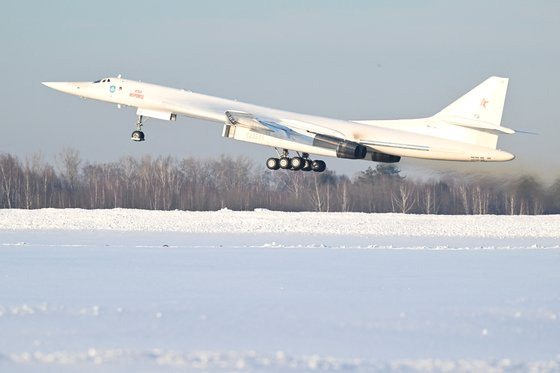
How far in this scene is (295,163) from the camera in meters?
27.3

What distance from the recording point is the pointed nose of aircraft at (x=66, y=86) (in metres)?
28.8

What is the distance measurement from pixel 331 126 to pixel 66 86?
7.50 meters

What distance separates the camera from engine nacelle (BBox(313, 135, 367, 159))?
25.7 m

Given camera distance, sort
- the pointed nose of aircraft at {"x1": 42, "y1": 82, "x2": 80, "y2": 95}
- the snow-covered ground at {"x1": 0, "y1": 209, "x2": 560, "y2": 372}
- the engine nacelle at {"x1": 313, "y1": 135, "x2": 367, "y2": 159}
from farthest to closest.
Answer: the pointed nose of aircraft at {"x1": 42, "y1": 82, "x2": 80, "y2": 95}, the engine nacelle at {"x1": 313, "y1": 135, "x2": 367, "y2": 159}, the snow-covered ground at {"x1": 0, "y1": 209, "x2": 560, "y2": 372}

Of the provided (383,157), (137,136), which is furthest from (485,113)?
(137,136)

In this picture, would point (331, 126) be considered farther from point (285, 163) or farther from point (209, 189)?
point (209, 189)

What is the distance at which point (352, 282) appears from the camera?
1258 cm

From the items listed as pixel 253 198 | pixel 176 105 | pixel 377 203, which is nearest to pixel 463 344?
pixel 176 105

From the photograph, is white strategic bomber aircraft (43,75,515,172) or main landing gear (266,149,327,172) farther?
main landing gear (266,149,327,172)

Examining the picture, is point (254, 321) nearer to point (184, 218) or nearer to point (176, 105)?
point (176, 105)

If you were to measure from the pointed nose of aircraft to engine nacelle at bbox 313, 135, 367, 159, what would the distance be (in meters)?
7.09

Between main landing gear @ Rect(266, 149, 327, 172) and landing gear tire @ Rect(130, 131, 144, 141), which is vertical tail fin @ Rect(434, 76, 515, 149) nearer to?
main landing gear @ Rect(266, 149, 327, 172)

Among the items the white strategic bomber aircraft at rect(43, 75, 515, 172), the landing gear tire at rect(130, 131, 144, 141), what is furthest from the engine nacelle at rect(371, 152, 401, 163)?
the landing gear tire at rect(130, 131, 144, 141)

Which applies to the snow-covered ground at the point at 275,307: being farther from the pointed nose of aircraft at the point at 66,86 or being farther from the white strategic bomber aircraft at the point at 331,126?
the pointed nose of aircraft at the point at 66,86
